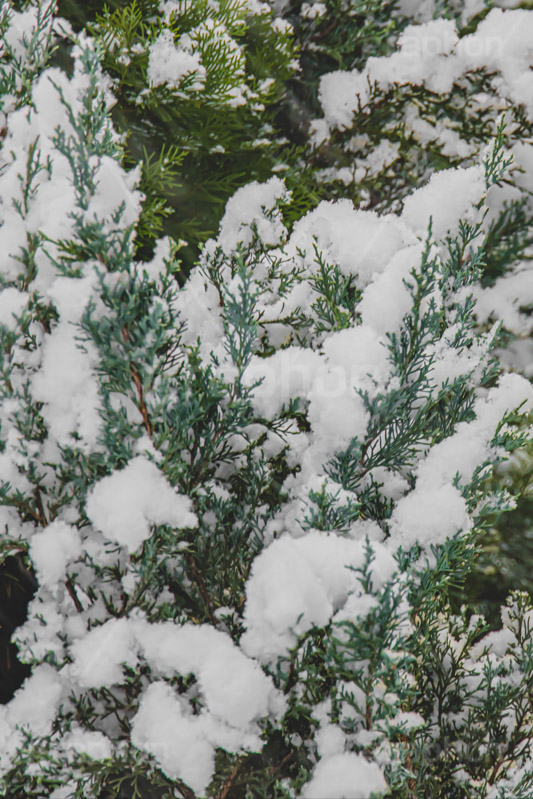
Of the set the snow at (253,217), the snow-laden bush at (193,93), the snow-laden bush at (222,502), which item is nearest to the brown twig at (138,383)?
the snow-laden bush at (222,502)

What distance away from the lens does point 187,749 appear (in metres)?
1.29

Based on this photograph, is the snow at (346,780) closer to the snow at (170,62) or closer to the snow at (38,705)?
the snow at (38,705)

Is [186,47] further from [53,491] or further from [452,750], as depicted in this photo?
[452,750]

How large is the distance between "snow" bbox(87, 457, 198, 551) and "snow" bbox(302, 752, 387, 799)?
→ 65 centimetres

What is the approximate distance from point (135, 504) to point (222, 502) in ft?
1.43

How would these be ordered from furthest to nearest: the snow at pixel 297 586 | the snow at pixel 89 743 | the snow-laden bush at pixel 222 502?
the snow at pixel 89 743 < the snow-laden bush at pixel 222 502 < the snow at pixel 297 586

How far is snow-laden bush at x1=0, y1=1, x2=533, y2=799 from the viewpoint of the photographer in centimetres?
130

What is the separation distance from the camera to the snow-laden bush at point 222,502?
1.30m

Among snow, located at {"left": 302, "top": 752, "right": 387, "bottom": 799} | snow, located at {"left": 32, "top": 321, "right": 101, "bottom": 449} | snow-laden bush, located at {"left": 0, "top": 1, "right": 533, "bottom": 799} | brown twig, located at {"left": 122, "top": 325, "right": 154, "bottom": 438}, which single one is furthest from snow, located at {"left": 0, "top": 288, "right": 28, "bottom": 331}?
snow, located at {"left": 302, "top": 752, "right": 387, "bottom": 799}

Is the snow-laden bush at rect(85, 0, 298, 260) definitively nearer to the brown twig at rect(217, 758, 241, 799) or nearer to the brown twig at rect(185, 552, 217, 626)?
the brown twig at rect(185, 552, 217, 626)

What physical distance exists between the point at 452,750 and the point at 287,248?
1937 mm

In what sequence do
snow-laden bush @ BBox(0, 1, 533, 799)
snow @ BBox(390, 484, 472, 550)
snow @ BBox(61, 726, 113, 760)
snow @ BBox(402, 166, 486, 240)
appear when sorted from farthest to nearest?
snow @ BBox(402, 166, 486, 240) → snow @ BBox(390, 484, 472, 550) → snow @ BBox(61, 726, 113, 760) → snow-laden bush @ BBox(0, 1, 533, 799)

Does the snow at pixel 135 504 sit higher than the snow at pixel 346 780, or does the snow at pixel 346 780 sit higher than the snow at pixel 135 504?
the snow at pixel 135 504

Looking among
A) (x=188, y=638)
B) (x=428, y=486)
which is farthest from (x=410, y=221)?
(x=188, y=638)
